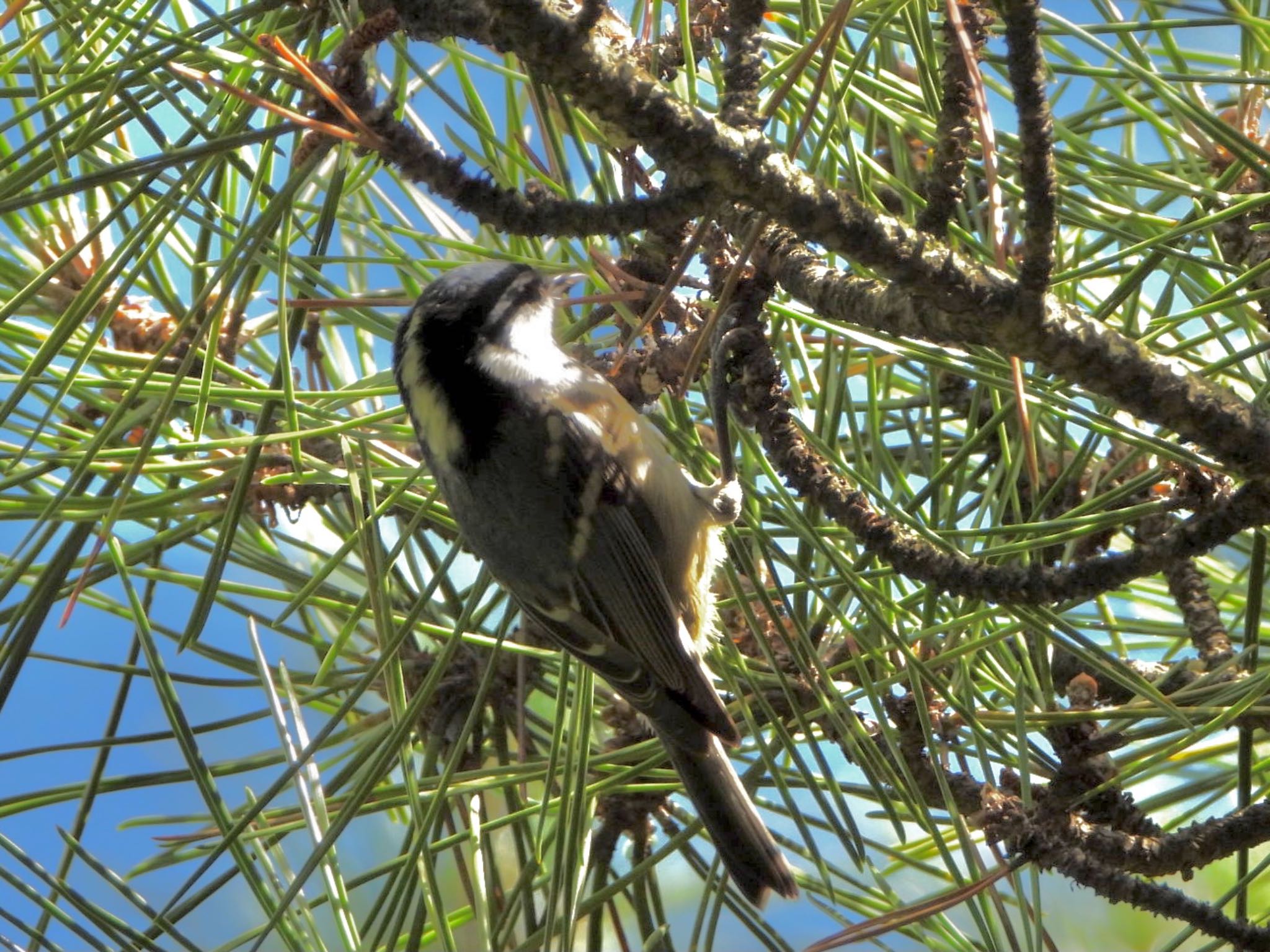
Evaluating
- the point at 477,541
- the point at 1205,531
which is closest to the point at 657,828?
the point at 477,541

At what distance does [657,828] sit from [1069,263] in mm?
634

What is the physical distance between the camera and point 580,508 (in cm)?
118

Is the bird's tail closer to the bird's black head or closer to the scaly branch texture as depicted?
the scaly branch texture

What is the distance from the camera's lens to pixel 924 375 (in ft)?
3.22

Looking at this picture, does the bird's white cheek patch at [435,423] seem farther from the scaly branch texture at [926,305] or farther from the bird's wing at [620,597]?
the scaly branch texture at [926,305]

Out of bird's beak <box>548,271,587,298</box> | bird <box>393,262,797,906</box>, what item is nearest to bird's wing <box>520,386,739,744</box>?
bird <box>393,262,797,906</box>

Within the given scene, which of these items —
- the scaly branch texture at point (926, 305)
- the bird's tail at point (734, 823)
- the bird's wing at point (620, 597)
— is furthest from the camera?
the bird's wing at point (620, 597)

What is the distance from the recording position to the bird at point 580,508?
3.03 ft

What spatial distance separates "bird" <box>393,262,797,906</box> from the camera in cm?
92

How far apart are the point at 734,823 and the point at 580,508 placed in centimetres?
39

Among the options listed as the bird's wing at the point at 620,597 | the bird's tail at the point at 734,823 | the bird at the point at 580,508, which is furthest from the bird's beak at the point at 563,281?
the bird's tail at the point at 734,823

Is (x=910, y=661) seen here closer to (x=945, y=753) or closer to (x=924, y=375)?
Result: (x=945, y=753)

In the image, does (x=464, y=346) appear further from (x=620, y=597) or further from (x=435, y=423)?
(x=620, y=597)

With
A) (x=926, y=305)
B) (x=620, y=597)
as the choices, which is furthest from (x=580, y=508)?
(x=926, y=305)
